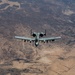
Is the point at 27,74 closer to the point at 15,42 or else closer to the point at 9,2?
the point at 15,42

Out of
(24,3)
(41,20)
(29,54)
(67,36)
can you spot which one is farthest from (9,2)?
Result: (29,54)

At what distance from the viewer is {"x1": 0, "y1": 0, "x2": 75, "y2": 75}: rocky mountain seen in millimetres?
95188

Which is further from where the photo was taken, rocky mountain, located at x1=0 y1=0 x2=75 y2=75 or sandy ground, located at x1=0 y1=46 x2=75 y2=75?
rocky mountain, located at x1=0 y1=0 x2=75 y2=75

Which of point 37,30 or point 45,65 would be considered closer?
point 45,65

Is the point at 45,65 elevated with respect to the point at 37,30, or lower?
elevated

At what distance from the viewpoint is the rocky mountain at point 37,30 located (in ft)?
312

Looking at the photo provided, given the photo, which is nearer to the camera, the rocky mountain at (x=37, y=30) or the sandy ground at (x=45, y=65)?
the sandy ground at (x=45, y=65)

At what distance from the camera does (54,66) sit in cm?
9500

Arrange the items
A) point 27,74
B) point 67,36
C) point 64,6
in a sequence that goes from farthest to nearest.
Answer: point 64,6
point 67,36
point 27,74

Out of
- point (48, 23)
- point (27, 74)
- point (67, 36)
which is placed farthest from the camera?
point (48, 23)

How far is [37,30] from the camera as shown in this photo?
131 m

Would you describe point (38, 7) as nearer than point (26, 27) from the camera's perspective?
No

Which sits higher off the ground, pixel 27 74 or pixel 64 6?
pixel 27 74

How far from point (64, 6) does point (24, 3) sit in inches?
1189
